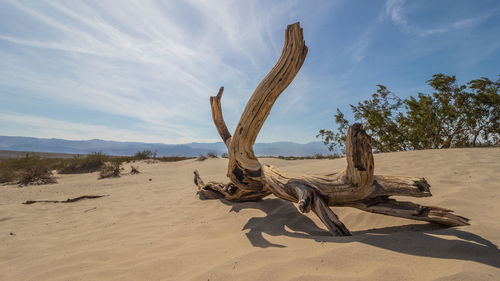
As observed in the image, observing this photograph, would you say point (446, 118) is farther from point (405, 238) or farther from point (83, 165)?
point (83, 165)

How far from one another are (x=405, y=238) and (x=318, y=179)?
0.96 m

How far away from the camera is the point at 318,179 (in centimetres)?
267

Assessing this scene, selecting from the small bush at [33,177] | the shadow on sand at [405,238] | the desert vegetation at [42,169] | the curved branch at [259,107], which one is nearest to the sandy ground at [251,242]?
the shadow on sand at [405,238]

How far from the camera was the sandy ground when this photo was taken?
169 centimetres

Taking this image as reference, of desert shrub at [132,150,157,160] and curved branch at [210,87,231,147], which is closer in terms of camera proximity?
curved branch at [210,87,231,147]

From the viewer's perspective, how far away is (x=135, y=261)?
7.19 feet

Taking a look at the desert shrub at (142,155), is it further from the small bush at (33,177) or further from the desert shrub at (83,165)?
the small bush at (33,177)

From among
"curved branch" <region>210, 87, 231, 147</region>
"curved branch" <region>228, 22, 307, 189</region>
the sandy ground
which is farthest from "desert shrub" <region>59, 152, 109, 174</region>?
"curved branch" <region>228, 22, 307, 189</region>

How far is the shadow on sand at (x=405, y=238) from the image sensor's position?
1.77m

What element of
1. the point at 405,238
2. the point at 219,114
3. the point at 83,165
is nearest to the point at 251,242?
the point at 405,238

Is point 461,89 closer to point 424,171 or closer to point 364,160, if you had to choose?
point 424,171

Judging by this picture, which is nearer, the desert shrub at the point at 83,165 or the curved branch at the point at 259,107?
the curved branch at the point at 259,107

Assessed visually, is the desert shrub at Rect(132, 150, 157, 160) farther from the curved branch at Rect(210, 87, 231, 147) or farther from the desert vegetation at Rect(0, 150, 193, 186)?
the curved branch at Rect(210, 87, 231, 147)

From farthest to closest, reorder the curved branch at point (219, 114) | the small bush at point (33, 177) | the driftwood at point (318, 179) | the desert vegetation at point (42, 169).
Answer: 1. the desert vegetation at point (42, 169)
2. the small bush at point (33, 177)
3. the curved branch at point (219, 114)
4. the driftwood at point (318, 179)
